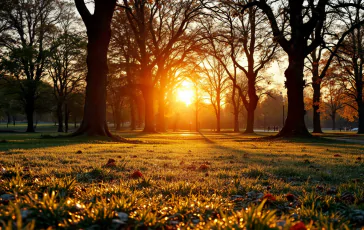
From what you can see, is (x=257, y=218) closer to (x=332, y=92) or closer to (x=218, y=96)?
(x=332, y=92)

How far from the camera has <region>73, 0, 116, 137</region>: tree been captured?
48.9ft

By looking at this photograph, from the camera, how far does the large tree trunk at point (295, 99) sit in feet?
60.5

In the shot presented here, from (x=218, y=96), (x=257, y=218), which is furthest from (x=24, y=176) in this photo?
(x=218, y=96)

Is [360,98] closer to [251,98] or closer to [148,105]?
[251,98]

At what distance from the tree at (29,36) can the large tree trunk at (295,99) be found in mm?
26076

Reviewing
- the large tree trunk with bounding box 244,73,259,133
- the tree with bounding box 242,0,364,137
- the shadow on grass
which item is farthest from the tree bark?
the shadow on grass

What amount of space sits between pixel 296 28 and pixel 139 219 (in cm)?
1852

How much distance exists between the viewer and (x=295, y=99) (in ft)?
61.2

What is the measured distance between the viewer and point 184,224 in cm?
231

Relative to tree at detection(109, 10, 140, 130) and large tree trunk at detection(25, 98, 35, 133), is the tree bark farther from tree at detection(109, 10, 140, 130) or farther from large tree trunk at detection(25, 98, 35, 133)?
large tree trunk at detection(25, 98, 35, 133)

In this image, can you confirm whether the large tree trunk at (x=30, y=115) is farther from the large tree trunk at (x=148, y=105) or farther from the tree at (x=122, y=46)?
the large tree trunk at (x=148, y=105)

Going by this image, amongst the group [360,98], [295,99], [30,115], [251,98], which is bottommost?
[30,115]

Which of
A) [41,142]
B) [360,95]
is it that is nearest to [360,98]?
[360,95]

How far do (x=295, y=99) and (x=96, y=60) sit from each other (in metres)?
12.5
